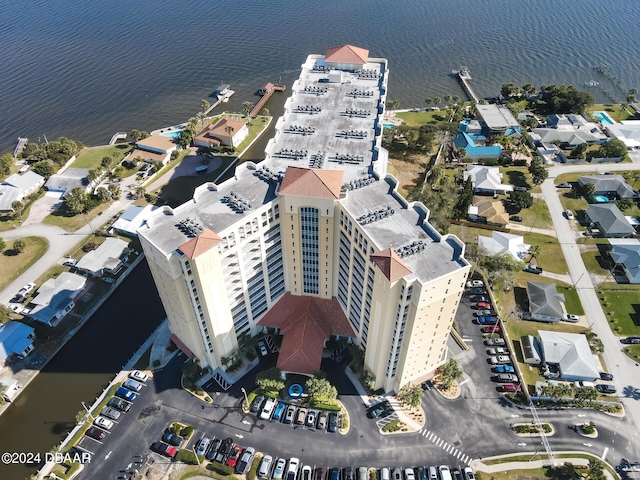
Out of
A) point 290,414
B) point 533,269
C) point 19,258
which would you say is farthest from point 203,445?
point 533,269

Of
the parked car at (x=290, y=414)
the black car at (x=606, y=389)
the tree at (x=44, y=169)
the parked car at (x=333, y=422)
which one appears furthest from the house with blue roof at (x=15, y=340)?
the black car at (x=606, y=389)

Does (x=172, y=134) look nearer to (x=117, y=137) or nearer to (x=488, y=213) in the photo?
(x=117, y=137)

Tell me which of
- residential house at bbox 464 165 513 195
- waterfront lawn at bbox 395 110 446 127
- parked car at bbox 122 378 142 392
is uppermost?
waterfront lawn at bbox 395 110 446 127

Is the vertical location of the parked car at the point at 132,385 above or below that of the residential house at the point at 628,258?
below

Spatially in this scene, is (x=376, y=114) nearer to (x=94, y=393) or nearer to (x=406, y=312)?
(x=406, y=312)

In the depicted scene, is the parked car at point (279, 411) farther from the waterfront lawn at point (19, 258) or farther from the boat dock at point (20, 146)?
the boat dock at point (20, 146)

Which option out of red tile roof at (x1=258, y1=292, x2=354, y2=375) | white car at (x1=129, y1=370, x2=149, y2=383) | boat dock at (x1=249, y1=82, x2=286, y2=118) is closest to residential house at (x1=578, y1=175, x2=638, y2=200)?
red tile roof at (x1=258, y1=292, x2=354, y2=375)

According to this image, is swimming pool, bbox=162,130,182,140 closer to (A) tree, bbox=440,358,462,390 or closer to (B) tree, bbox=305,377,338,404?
(B) tree, bbox=305,377,338,404
